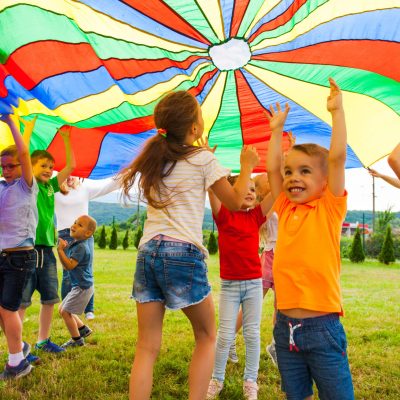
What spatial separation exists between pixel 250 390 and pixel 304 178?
138 centimetres

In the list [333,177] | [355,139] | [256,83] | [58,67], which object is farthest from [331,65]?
[58,67]

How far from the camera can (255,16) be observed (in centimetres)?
267

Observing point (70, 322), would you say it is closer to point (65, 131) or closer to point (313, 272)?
point (65, 131)

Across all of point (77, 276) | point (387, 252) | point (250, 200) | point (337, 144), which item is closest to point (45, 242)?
point (77, 276)

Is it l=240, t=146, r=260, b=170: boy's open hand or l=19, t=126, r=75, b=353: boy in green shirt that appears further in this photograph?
l=19, t=126, r=75, b=353: boy in green shirt

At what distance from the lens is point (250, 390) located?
257cm

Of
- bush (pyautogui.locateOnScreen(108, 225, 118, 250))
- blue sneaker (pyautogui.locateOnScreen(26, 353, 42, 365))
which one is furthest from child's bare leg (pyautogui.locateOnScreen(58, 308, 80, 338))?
bush (pyautogui.locateOnScreen(108, 225, 118, 250))

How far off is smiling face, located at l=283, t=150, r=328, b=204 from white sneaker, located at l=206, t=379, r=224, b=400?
4.40 feet

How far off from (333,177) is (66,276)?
3.20 m

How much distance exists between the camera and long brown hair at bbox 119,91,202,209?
76.6 inches

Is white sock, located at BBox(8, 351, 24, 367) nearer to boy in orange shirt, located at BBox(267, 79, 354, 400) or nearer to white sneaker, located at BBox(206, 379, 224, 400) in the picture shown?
white sneaker, located at BBox(206, 379, 224, 400)

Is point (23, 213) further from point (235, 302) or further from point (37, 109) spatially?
point (235, 302)

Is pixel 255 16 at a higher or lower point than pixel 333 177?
higher

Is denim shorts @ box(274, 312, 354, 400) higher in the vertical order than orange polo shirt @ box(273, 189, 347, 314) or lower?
lower
